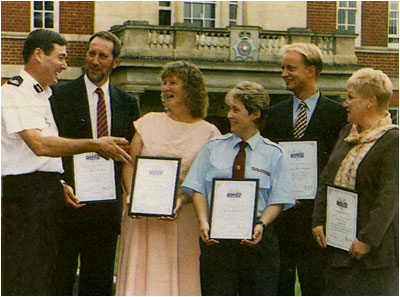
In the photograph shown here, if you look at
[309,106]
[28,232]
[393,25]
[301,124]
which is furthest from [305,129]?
[393,25]

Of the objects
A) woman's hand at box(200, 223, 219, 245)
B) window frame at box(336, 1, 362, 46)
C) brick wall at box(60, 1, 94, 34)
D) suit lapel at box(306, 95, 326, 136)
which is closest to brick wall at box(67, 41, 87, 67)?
brick wall at box(60, 1, 94, 34)

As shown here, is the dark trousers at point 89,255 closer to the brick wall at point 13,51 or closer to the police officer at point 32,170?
the police officer at point 32,170

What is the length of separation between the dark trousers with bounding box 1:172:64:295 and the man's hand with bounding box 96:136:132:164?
366mm

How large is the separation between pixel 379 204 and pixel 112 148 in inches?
66.4

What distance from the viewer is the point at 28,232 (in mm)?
4020

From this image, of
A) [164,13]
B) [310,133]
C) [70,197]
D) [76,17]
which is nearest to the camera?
[70,197]

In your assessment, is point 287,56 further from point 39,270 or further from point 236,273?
point 39,270

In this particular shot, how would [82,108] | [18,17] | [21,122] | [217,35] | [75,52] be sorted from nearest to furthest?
[21,122] → [82,108] → [18,17] → [75,52] → [217,35]

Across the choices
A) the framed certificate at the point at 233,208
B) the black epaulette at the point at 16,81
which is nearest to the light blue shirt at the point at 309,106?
the framed certificate at the point at 233,208

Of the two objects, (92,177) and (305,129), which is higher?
(305,129)

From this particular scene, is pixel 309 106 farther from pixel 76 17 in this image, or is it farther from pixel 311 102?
pixel 76 17

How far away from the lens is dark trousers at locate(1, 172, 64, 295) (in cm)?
397

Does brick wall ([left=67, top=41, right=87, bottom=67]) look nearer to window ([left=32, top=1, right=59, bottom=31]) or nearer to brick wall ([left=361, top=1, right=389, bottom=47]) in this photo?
window ([left=32, top=1, right=59, bottom=31])

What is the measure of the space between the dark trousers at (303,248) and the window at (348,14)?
1290 cm
